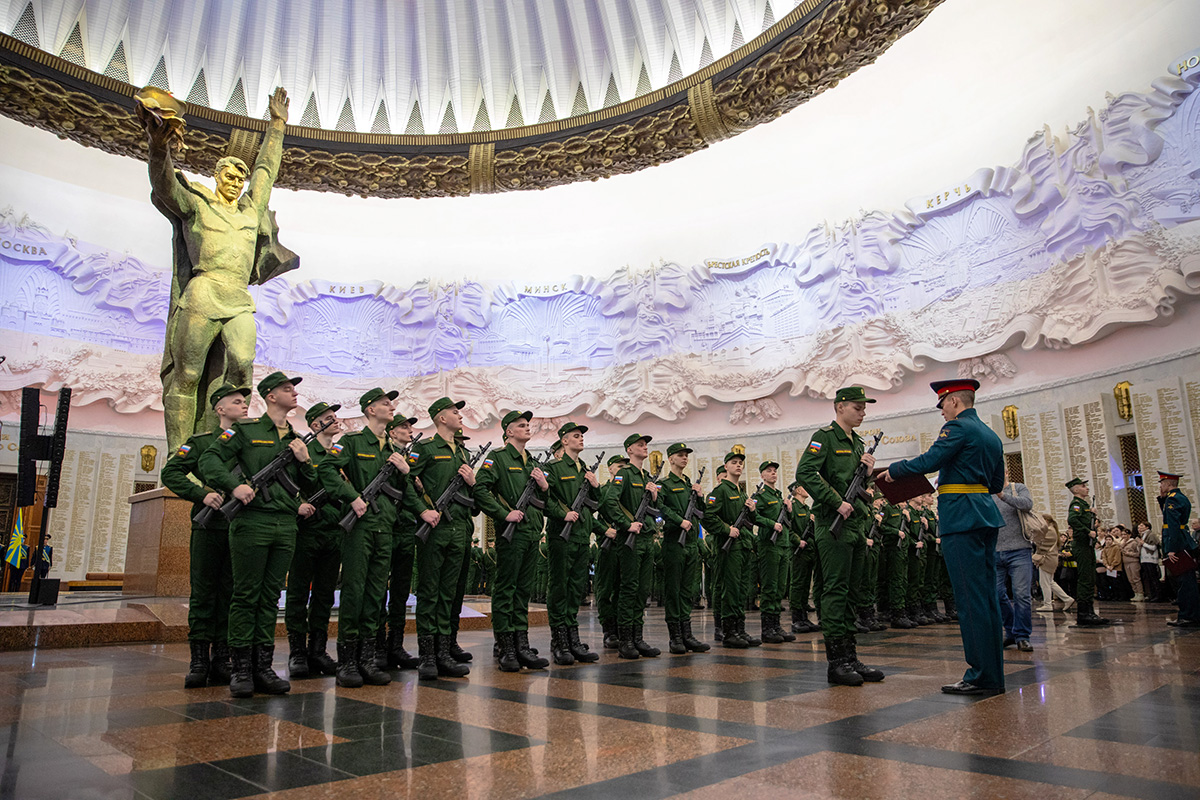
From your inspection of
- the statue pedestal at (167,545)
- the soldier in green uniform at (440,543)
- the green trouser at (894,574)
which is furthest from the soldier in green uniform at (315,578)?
the green trouser at (894,574)

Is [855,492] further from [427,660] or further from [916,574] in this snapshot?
[916,574]

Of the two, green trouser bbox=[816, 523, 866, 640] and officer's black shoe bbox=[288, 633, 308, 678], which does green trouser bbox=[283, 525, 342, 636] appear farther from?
green trouser bbox=[816, 523, 866, 640]

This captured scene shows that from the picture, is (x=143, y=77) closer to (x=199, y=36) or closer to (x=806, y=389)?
(x=199, y=36)

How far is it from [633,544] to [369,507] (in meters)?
2.22

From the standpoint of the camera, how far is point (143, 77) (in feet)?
49.0

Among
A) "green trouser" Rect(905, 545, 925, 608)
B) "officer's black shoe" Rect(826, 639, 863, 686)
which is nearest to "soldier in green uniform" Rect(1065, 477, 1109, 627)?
"green trouser" Rect(905, 545, 925, 608)

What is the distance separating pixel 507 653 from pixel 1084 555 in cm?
694

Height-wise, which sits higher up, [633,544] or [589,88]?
[589,88]

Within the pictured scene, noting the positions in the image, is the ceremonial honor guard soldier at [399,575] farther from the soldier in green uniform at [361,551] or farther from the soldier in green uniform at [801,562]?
the soldier in green uniform at [801,562]

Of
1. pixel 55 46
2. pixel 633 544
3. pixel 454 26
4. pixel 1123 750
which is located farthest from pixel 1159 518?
pixel 55 46

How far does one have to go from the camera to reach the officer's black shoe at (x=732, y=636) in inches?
251

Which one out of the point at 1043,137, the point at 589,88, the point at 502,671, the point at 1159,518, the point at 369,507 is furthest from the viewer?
the point at 589,88

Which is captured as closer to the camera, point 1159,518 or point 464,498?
point 464,498

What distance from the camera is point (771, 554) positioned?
24.7 ft
